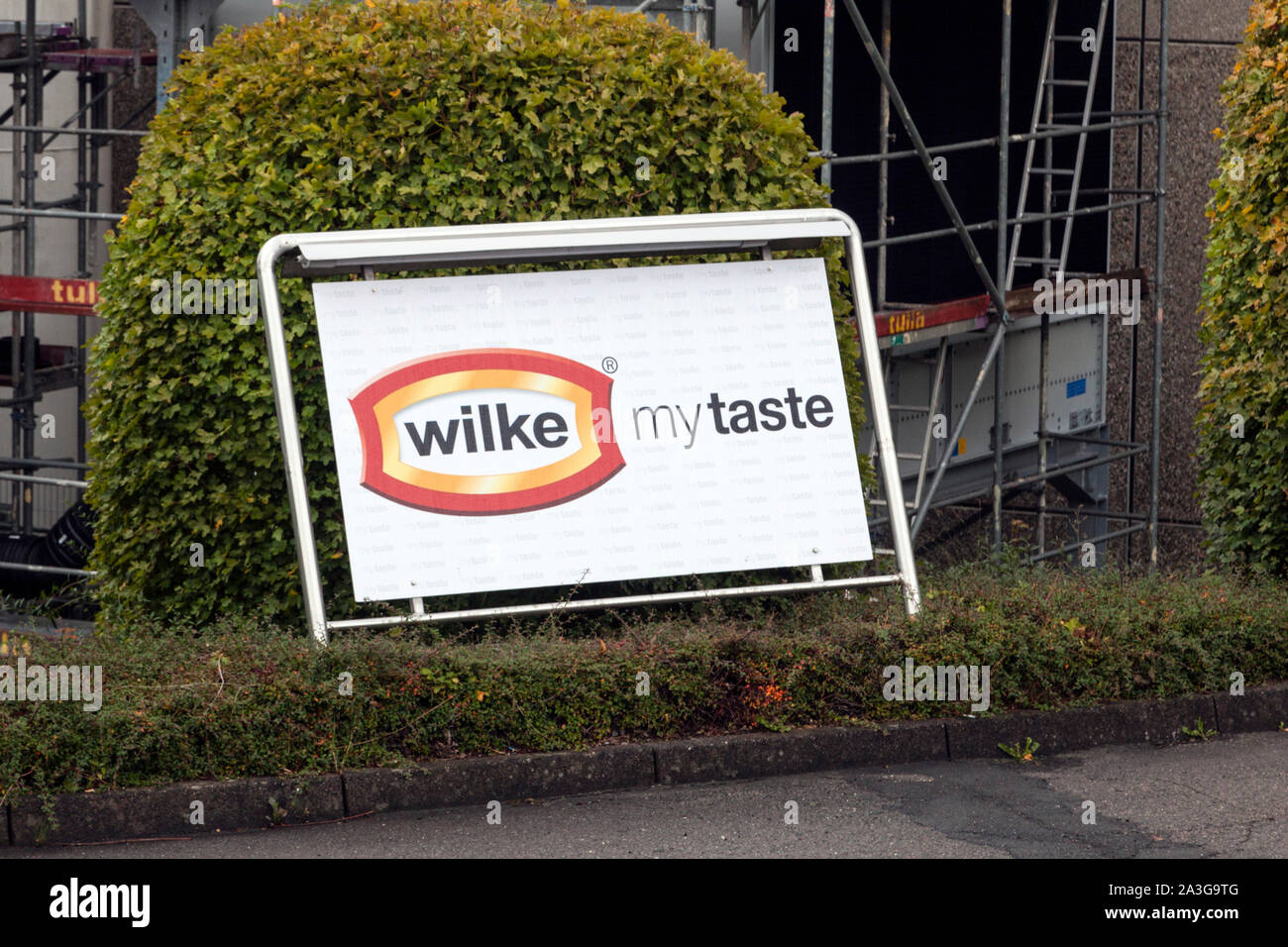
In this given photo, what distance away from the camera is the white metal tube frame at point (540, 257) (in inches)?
245

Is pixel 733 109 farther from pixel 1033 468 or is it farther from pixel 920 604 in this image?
pixel 1033 468

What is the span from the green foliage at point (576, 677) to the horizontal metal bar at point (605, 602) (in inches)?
3.4

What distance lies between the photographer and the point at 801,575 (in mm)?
7238

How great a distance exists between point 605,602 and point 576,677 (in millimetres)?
455

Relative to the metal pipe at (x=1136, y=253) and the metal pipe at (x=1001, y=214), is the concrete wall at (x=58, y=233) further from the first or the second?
the metal pipe at (x=1136, y=253)

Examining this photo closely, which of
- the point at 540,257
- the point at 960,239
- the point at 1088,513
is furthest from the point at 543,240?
the point at 1088,513

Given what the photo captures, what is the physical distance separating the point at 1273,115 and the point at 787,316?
3164 mm

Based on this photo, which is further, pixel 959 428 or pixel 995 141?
pixel 995 141

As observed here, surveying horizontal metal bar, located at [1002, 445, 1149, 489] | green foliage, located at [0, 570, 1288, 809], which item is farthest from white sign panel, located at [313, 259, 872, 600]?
horizontal metal bar, located at [1002, 445, 1149, 489]

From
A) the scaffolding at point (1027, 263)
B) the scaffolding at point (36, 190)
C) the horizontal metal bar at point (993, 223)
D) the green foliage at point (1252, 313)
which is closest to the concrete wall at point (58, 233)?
the scaffolding at point (36, 190)

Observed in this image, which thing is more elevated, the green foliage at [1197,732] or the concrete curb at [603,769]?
the concrete curb at [603,769]

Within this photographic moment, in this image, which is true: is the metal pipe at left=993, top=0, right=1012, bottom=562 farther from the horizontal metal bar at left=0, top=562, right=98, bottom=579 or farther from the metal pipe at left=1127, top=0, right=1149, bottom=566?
the horizontal metal bar at left=0, top=562, right=98, bottom=579

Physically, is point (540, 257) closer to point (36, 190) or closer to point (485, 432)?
point (485, 432)

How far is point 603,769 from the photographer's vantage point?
5.99 metres
